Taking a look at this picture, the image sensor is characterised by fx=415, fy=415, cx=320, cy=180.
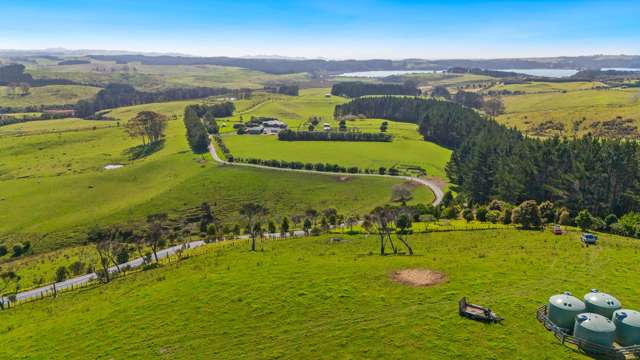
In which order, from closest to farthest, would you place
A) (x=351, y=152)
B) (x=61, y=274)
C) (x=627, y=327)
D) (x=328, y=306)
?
(x=627, y=327), (x=328, y=306), (x=61, y=274), (x=351, y=152)

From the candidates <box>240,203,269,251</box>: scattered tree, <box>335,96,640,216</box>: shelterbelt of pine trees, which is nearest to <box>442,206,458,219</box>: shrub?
<box>335,96,640,216</box>: shelterbelt of pine trees

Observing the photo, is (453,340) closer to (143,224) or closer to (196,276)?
(196,276)

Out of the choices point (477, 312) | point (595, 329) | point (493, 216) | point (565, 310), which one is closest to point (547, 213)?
point (493, 216)

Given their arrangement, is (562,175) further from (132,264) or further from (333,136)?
(333,136)

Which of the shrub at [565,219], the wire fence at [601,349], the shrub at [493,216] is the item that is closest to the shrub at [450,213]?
the shrub at [493,216]

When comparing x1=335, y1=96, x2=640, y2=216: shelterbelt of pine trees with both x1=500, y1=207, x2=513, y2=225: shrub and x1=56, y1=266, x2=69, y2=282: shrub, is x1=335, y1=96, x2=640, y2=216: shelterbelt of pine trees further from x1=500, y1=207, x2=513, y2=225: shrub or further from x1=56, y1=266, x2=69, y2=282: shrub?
x1=56, y1=266, x2=69, y2=282: shrub

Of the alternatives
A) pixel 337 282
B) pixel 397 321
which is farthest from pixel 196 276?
Answer: pixel 397 321
